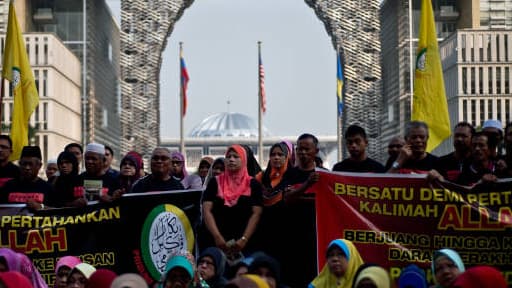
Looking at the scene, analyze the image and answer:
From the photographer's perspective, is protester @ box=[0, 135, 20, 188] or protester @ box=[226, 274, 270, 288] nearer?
protester @ box=[226, 274, 270, 288]

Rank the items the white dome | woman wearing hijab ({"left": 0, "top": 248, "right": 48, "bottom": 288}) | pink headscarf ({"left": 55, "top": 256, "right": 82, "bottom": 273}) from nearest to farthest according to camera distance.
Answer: woman wearing hijab ({"left": 0, "top": 248, "right": 48, "bottom": 288}) → pink headscarf ({"left": 55, "top": 256, "right": 82, "bottom": 273}) → the white dome

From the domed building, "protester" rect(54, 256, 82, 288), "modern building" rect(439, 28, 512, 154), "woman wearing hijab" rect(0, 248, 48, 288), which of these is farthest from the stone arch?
"woman wearing hijab" rect(0, 248, 48, 288)

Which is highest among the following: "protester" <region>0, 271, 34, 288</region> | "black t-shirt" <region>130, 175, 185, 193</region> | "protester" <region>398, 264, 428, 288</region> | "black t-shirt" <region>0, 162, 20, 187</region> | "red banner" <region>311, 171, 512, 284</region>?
"black t-shirt" <region>0, 162, 20, 187</region>

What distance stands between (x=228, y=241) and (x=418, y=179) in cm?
149

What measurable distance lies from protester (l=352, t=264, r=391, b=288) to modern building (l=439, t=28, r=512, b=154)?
173 ft

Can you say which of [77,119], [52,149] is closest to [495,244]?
[52,149]

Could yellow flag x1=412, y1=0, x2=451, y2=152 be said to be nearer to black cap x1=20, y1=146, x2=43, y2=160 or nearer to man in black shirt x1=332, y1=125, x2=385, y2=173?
man in black shirt x1=332, y1=125, x2=385, y2=173

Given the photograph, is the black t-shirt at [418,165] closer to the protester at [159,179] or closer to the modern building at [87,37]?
the protester at [159,179]

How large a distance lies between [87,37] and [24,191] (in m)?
56.7

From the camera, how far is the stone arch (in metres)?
62.0

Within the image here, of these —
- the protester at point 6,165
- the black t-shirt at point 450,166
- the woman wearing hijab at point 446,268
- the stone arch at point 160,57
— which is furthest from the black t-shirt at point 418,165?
the stone arch at point 160,57

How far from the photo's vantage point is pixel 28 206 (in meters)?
10.0

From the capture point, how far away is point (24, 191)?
10117 mm

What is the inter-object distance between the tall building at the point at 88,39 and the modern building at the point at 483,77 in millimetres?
18540
